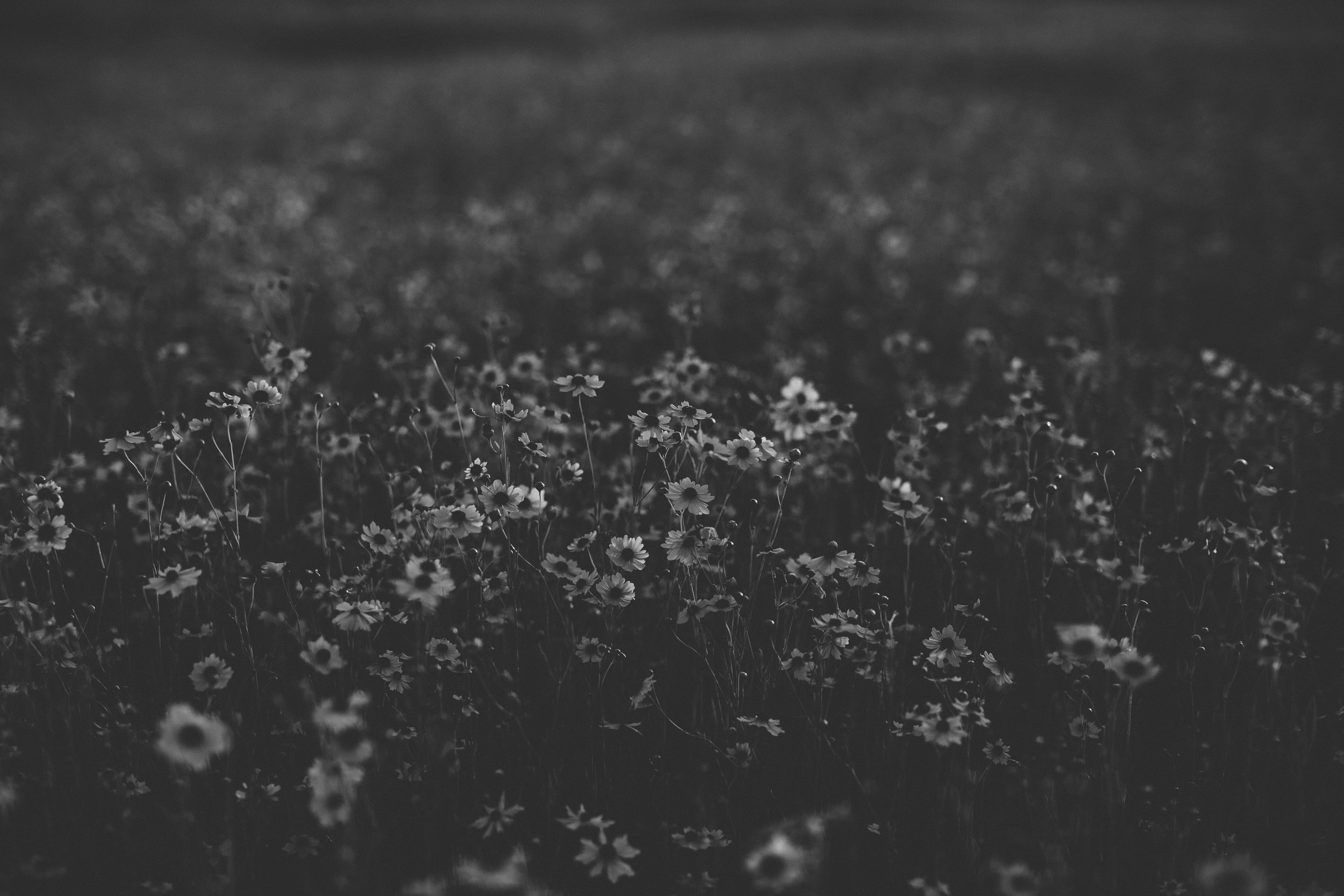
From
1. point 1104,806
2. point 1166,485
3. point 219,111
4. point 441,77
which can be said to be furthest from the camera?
point 441,77

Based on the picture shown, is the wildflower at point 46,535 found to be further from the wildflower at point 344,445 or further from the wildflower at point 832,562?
the wildflower at point 832,562

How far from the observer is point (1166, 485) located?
11.7 ft

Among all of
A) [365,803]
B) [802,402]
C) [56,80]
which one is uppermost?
[56,80]

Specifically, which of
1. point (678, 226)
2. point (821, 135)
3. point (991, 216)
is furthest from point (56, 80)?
point (991, 216)

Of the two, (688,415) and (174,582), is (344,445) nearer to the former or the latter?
(174,582)

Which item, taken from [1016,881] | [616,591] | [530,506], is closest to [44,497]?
[530,506]

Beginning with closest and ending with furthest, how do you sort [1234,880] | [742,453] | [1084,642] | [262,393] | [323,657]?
[1234,880] < [1084,642] < [323,657] < [742,453] < [262,393]

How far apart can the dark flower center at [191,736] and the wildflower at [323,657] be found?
448 millimetres

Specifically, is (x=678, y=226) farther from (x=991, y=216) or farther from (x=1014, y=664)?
(x=1014, y=664)

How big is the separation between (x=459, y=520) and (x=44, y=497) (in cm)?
126

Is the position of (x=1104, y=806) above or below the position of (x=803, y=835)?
below

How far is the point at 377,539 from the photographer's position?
8.74 ft

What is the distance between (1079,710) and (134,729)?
8.62 ft

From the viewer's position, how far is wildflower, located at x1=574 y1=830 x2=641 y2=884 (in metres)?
2.04
